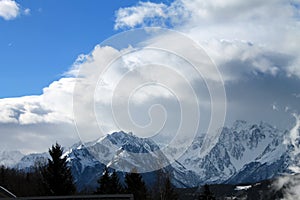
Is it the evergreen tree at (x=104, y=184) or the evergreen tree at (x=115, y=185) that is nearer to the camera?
the evergreen tree at (x=115, y=185)

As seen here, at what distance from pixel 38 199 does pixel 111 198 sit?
5081 millimetres

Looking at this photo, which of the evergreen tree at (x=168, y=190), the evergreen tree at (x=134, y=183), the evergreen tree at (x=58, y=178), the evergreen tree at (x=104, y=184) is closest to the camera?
the evergreen tree at (x=58, y=178)

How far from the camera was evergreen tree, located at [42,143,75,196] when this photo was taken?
2024 inches

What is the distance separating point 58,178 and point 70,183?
130cm

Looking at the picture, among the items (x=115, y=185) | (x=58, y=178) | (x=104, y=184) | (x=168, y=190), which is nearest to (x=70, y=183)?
(x=58, y=178)

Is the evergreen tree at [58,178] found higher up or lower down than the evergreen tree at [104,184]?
lower down

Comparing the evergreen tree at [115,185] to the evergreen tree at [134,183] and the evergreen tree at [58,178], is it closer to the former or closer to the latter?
the evergreen tree at [134,183]

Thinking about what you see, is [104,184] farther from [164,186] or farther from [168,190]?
[168,190]

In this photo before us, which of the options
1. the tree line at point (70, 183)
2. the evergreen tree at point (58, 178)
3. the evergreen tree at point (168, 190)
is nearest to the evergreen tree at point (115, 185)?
the tree line at point (70, 183)

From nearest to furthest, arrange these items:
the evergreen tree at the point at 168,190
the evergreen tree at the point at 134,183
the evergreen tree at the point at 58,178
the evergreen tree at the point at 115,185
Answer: the evergreen tree at the point at 58,178 → the evergreen tree at the point at 115,185 → the evergreen tree at the point at 134,183 → the evergreen tree at the point at 168,190

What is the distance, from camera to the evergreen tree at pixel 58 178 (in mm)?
51406

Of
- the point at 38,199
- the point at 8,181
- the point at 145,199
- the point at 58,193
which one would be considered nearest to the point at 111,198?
the point at 38,199

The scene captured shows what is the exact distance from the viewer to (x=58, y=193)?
51.0m

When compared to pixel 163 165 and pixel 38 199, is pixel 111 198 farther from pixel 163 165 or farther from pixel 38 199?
pixel 163 165
